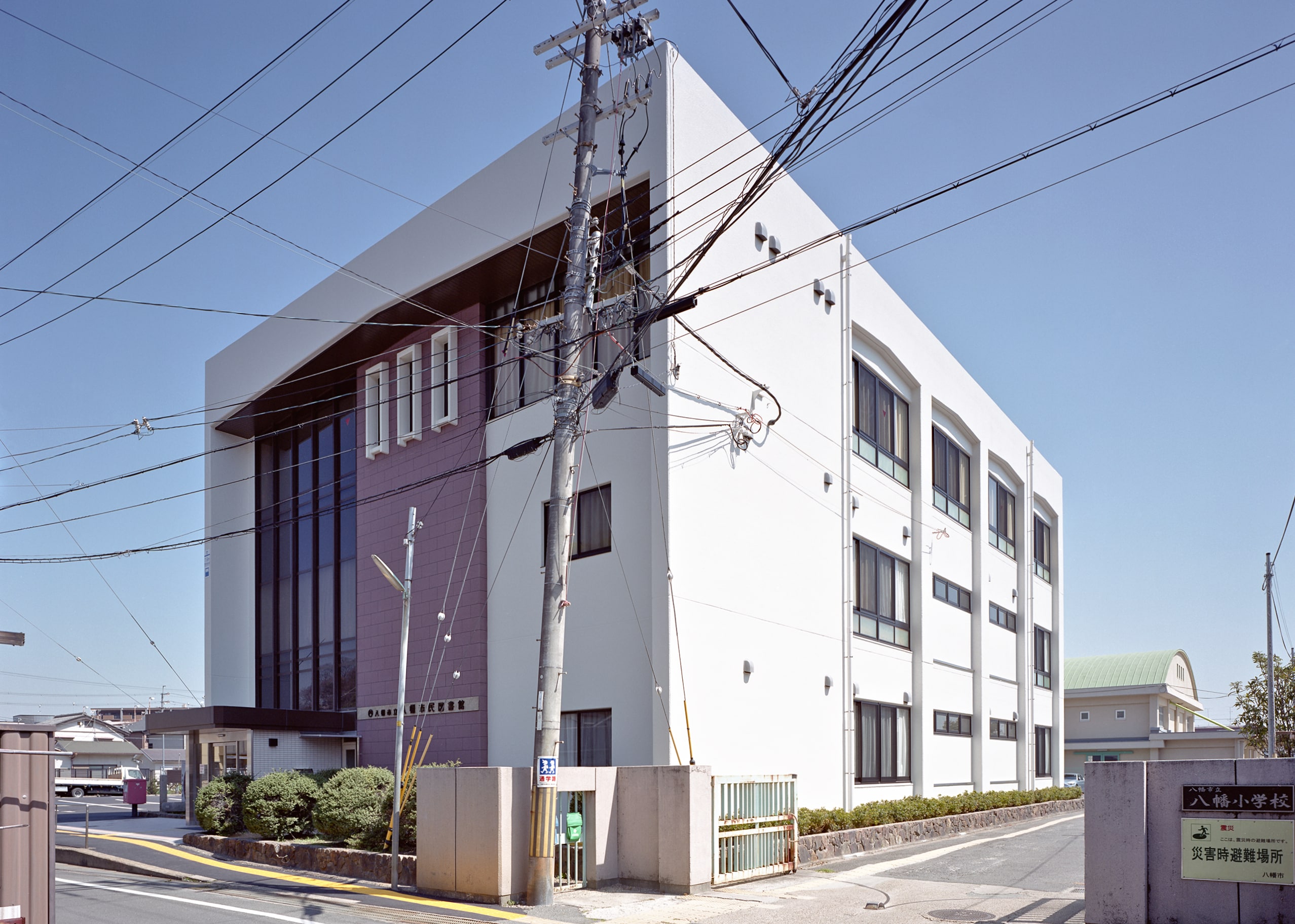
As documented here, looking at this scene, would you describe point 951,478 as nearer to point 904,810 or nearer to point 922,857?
point 904,810

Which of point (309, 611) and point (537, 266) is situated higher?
point (537, 266)

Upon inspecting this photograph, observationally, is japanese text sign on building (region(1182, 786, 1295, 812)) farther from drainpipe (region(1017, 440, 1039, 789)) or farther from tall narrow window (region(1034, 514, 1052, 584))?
tall narrow window (region(1034, 514, 1052, 584))

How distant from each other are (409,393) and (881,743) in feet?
48.2

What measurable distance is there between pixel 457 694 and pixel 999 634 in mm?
22415

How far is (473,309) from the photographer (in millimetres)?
26328

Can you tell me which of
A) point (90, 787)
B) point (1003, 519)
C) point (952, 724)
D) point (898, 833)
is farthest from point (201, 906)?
point (90, 787)

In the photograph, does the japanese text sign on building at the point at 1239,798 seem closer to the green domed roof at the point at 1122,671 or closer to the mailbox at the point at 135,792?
the mailbox at the point at 135,792

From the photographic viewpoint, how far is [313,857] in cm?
1975

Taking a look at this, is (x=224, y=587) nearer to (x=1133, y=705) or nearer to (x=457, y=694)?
(x=457, y=694)

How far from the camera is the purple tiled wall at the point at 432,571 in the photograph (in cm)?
2450

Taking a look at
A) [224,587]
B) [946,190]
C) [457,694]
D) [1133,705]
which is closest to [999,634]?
[457,694]

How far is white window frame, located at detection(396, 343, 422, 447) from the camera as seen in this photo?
27.4m

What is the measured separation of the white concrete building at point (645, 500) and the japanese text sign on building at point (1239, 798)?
889 cm

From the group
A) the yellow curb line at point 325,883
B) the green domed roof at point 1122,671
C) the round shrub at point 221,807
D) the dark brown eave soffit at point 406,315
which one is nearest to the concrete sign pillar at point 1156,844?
the yellow curb line at point 325,883
